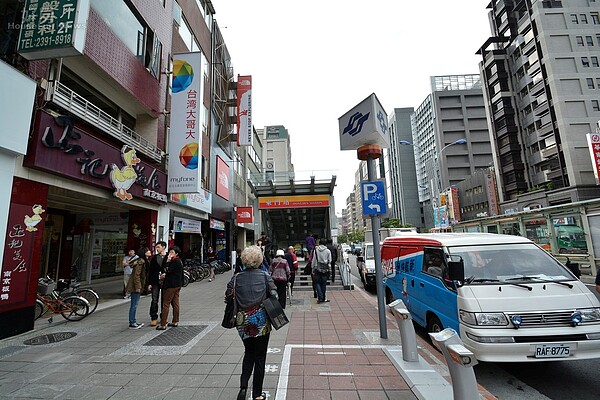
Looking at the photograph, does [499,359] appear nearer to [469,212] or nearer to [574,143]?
A: [574,143]

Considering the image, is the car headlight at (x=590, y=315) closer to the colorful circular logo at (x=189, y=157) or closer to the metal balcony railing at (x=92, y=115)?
the metal balcony railing at (x=92, y=115)

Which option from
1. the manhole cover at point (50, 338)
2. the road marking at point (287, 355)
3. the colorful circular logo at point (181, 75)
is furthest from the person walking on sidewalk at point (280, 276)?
the colorful circular logo at point (181, 75)

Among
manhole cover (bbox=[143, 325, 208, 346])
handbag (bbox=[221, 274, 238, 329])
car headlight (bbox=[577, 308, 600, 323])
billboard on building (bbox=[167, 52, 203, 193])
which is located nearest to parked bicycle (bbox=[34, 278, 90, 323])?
manhole cover (bbox=[143, 325, 208, 346])

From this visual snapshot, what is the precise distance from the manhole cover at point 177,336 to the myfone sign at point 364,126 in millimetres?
5057

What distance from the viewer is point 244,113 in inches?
835

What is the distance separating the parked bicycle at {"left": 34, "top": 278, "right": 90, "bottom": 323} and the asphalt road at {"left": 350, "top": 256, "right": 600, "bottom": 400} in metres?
8.74

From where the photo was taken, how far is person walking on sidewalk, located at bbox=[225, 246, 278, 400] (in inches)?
123

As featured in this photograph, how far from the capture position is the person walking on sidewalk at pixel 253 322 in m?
3.11

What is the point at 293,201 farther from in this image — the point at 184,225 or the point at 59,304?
the point at 59,304

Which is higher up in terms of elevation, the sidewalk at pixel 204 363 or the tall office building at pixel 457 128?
the tall office building at pixel 457 128

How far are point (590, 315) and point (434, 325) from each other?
2.00 meters

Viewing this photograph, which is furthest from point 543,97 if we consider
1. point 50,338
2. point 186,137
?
point 50,338

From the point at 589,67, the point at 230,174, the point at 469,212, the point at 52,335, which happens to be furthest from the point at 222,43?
the point at 469,212

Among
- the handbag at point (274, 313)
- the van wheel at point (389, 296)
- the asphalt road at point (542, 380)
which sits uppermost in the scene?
the handbag at point (274, 313)
